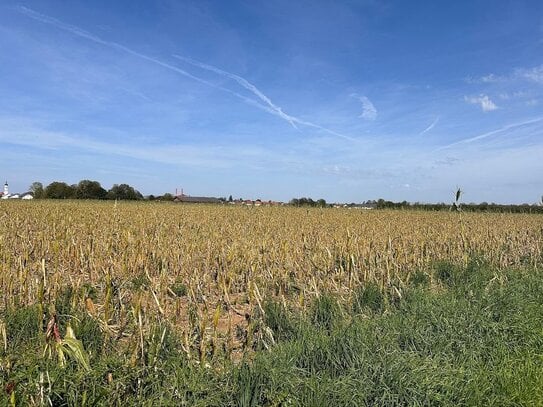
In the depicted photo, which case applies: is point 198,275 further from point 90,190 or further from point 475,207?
point 90,190

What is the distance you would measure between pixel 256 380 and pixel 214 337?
0.96m

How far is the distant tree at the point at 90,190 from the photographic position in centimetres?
6874

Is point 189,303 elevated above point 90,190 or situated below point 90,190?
below

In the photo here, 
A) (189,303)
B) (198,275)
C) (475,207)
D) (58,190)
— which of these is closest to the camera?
(189,303)

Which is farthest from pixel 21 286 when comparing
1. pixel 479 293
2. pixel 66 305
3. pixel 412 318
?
pixel 479 293

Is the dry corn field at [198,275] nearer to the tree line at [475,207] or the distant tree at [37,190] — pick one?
the tree line at [475,207]

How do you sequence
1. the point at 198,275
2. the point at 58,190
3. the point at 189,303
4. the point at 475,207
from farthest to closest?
1. the point at 58,190
2. the point at 475,207
3. the point at 198,275
4. the point at 189,303

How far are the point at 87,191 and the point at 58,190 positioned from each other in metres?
4.72

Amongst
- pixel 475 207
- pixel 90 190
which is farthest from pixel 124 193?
pixel 475 207

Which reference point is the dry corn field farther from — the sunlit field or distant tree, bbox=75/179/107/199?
distant tree, bbox=75/179/107/199

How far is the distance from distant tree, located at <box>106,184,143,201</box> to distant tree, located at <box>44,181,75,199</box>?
6.14 meters

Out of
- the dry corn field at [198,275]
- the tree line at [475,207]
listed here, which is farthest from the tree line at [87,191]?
the dry corn field at [198,275]

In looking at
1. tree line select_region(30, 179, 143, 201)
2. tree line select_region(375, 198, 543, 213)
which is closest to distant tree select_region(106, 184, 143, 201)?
tree line select_region(30, 179, 143, 201)

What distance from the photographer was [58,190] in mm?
69250
